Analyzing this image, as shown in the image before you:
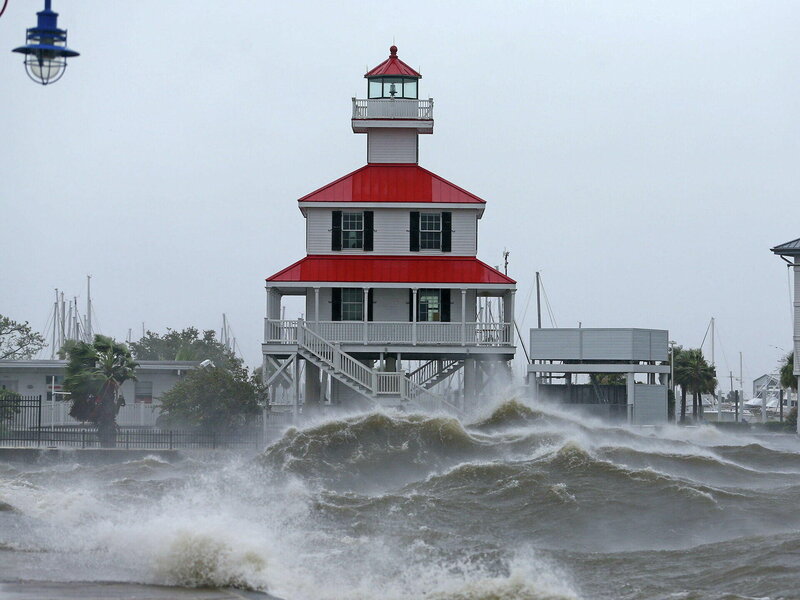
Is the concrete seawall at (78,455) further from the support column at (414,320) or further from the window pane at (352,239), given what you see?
the window pane at (352,239)

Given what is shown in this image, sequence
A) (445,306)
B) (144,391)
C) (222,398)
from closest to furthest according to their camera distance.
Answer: (445,306) < (222,398) < (144,391)

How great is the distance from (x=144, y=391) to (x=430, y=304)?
2369cm

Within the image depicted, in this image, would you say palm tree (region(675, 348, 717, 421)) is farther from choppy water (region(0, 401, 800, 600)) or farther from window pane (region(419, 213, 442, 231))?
choppy water (region(0, 401, 800, 600))

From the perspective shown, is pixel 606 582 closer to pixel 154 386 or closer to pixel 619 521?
pixel 619 521

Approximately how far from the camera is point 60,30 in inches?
488

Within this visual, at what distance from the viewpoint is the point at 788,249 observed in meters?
53.6

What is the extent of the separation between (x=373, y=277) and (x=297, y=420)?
233 inches

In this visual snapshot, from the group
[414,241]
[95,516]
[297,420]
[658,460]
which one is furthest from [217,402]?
[95,516]

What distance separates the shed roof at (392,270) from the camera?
1773 inches

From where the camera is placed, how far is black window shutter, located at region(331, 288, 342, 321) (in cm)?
4550

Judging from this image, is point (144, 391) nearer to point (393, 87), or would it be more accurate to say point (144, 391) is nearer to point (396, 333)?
point (393, 87)

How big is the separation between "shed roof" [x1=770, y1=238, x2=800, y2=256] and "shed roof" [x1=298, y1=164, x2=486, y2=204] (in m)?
15.2

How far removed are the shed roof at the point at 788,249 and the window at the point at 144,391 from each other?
31715 millimetres

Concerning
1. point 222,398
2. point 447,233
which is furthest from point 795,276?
point 222,398
